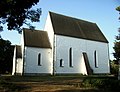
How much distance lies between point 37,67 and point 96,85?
84.7 feet

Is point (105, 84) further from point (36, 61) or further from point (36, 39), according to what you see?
point (36, 39)

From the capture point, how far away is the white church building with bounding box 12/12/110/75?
4128 cm

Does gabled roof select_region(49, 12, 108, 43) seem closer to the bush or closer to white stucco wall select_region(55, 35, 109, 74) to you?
white stucco wall select_region(55, 35, 109, 74)

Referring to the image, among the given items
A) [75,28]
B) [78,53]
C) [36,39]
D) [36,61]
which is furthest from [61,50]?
[75,28]

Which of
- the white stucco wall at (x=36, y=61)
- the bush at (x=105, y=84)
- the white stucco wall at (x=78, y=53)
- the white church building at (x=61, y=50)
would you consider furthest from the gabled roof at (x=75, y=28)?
the bush at (x=105, y=84)

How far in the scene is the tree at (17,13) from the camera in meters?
17.9

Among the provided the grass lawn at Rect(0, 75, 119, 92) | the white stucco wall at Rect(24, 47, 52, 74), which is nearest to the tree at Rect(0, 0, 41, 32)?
the grass lawn at Rect(0, 75, 119, 92)

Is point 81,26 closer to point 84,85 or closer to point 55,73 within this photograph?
point 55,73

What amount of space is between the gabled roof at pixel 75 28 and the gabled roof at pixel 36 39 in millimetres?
3448

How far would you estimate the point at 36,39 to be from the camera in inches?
1697

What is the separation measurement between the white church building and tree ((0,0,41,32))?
1800 centimetres

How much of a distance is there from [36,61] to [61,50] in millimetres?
5711

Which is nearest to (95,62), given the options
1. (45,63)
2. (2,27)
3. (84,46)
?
(84,46)

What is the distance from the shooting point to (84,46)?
46.8m
